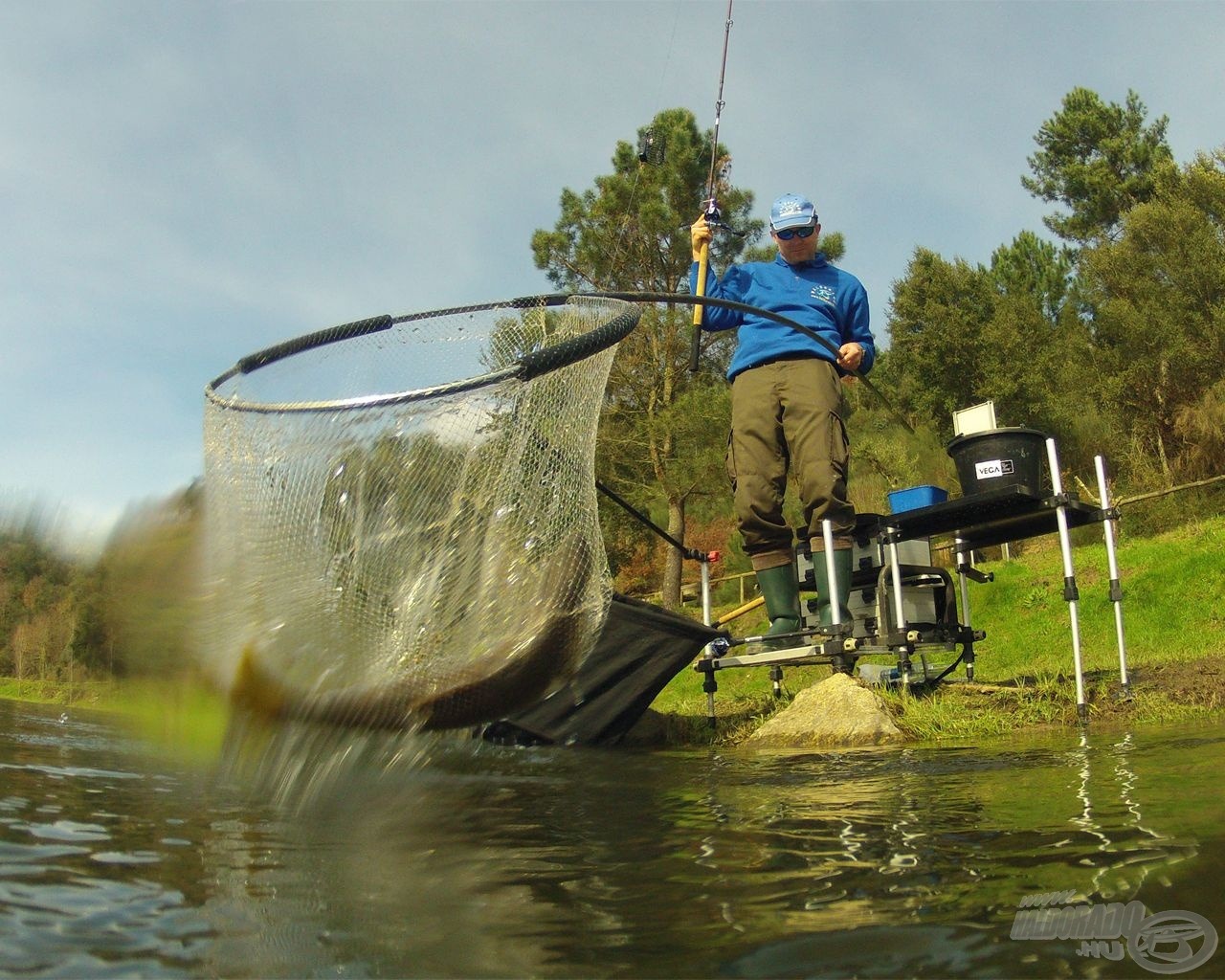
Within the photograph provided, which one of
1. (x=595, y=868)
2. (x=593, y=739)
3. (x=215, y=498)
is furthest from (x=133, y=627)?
(x=595, y=868)

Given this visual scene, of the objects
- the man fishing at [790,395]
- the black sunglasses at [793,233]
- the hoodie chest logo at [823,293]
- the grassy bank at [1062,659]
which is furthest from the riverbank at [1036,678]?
the black sunglasses at [793,233]

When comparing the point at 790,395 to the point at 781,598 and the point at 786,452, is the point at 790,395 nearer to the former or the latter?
the point at 786,452

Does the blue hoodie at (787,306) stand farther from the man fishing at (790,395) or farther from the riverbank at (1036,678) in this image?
the riverbank at (1036,678)

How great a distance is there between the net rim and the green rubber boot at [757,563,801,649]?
1781 mm

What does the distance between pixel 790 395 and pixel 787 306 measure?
0.54 metres

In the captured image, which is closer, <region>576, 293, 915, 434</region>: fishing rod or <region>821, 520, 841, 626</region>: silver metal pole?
<region>576, 293, 915, 434</region>: fishing rod

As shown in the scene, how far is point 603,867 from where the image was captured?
178 centimetres

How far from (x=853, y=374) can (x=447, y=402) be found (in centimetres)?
271

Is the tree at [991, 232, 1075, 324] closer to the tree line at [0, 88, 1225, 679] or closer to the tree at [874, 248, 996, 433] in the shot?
the tree line at [0, 88, 1225, 679]

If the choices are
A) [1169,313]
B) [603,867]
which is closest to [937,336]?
[1169,313]

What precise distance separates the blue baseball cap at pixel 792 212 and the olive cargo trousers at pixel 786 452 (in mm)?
715

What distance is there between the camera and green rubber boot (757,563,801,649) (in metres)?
4.98

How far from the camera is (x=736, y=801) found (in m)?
2.52

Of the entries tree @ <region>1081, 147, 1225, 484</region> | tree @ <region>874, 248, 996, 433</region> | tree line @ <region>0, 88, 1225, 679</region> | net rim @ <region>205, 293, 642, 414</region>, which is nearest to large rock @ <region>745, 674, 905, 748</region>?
net rim @ <region>205, 293, 642, 414</region>
